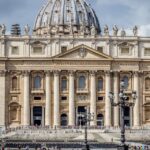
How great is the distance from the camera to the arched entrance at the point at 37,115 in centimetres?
9100

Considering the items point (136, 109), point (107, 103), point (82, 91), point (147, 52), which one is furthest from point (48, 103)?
point (147, 52)

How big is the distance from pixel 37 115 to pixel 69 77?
6717mm

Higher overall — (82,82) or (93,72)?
(93,72)

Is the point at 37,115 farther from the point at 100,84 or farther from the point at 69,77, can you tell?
the point at 100,84

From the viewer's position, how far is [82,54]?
90812mm

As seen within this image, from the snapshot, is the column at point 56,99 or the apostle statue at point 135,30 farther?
the apostle statue at point 135,30

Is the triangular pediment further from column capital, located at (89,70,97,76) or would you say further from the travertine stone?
the travertine stone

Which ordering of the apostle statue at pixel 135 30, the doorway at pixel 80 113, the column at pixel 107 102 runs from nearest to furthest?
the column at pixel 107 102, the doorway at pixel 80 113, the apostle statue at pixel 135 30

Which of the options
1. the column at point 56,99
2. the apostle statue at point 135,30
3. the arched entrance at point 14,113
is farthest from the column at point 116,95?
the arched entrance at point 14,113

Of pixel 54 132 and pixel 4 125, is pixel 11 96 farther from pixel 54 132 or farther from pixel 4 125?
pixel 54 132

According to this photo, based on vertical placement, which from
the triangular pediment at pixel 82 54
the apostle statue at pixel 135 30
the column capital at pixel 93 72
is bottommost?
the column capital at pixel 93 72

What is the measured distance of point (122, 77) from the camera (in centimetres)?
9231

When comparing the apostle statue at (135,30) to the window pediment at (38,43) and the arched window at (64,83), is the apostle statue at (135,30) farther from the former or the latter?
the window pediment at (38,43)

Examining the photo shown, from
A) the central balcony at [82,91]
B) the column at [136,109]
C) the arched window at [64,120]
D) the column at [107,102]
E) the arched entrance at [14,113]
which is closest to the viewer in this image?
the column at [107,102]
